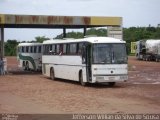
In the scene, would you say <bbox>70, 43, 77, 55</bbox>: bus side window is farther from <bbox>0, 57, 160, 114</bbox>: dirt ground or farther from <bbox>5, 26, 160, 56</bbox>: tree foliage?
<bbox>5, 26, 160, 56</bbox>: tree foliage

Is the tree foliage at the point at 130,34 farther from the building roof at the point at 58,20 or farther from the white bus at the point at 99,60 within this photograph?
the white bus at the point at 99,60

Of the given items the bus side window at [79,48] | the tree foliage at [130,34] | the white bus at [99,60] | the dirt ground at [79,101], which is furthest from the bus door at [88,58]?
the tree foliage at [130,34]

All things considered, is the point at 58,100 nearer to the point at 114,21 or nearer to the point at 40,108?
the point at 40,108

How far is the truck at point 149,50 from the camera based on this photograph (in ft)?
208

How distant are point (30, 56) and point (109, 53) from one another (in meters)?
18.8

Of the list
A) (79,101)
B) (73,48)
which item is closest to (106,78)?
(73,48)

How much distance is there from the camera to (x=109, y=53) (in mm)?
24906

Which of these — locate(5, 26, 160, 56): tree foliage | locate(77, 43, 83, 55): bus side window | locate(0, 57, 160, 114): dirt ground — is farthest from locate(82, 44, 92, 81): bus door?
locate(5, 26, 160, 56): tree foliage

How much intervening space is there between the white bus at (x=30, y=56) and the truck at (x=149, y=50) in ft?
70.8

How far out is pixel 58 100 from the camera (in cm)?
1884

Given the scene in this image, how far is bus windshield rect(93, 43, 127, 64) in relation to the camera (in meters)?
24.8

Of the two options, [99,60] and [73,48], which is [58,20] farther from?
[99,60]

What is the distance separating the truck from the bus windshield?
3802cm

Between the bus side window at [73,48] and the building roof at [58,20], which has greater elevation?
the building roof at [58,20]
